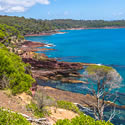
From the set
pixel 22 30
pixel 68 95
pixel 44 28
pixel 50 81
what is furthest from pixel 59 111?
pixel 44 28

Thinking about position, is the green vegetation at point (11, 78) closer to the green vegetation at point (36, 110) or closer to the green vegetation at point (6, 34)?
the green vegetation at point (36, 110)

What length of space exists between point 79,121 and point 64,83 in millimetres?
25306

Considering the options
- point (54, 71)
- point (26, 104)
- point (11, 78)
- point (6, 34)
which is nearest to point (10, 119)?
point (26, 104)

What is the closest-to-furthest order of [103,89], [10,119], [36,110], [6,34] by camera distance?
[10,119]
[36,110]
[103,89]
[6,34]

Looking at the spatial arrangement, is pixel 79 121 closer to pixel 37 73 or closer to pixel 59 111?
pixel 59 111

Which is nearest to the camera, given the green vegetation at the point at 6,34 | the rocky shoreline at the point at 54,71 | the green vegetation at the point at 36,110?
the green vegetation at the point at 36,110

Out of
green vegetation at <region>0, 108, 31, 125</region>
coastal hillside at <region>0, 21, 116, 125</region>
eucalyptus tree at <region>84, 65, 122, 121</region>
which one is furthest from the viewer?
eucalyptus tree at <region>84, 65, 122, 121</region>

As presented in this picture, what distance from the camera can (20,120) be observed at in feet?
23.9

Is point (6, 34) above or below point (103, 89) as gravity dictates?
above

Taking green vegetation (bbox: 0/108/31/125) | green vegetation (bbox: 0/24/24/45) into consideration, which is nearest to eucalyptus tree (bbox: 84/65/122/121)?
green vegetation (bbox: 0/108/31/125)

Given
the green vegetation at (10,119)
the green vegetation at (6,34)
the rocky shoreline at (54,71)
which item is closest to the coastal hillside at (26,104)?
the green vegetation at (10,119)

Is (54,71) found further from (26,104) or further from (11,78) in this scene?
(26,104)

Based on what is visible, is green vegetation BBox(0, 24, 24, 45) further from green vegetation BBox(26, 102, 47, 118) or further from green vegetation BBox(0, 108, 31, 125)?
green vegetation BBox(0, 108, 31, 125)

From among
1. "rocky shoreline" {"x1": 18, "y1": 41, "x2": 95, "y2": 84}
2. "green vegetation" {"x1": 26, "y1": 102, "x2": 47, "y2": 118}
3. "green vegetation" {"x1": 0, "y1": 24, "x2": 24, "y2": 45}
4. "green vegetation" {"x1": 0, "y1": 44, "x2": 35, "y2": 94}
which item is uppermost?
"green vegetation" {"x1": 0, "y1": 24, "x2": 24, "y2": 45}
